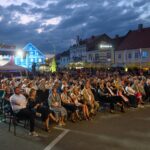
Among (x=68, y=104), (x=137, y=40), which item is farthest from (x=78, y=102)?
(x=137, y=40)

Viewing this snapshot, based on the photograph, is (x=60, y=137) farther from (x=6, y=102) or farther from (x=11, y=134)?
(x=6, y=102)

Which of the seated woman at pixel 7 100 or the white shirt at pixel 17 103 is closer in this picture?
the white shirt at pixel 17 103

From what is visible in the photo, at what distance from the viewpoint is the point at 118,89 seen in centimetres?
1535

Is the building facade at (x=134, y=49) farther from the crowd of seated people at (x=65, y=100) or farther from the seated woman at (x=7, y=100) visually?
the seated woman at (x=7, y=100)

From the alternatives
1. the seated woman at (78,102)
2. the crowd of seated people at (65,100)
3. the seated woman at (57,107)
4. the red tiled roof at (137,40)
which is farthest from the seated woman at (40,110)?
the red tiled roof at (137,40)

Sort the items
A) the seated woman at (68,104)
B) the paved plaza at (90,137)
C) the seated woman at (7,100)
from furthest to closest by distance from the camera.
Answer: the seated woman at (68,104)
the seated woman at (7,100)
the paved plaza at (90,137)

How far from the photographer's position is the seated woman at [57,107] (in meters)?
11.0

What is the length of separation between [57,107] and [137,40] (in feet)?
163

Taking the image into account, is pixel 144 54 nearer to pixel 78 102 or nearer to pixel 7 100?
pixel 78 102

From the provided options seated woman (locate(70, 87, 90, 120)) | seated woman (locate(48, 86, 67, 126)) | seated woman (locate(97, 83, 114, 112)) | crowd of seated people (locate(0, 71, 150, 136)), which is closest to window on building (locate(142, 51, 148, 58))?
crowd of seated people (locate(0, 71, 150, 136))

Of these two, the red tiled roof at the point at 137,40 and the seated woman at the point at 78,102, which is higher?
the red tiled roof at the point at 137,40

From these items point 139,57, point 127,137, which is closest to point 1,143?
point 127,137

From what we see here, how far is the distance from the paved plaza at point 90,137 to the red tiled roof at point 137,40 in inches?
1804

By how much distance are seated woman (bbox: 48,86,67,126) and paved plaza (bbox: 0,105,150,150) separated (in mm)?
396
